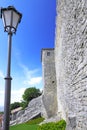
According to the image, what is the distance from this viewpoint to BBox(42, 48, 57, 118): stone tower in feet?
90.1

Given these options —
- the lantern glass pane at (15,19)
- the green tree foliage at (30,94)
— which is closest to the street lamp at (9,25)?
the lantern glass pane at (15,19)

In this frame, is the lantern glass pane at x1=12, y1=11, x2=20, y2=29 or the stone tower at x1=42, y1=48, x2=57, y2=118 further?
the stone tower at x1=42, y1=48, x2=57, y2=118

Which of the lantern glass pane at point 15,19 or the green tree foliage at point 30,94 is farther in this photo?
the green tree foliage at point 30,94

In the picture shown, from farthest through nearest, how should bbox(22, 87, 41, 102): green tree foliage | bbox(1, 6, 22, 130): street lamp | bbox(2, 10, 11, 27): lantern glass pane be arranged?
1. bbox(22, 87, 41, 102): green tree foliage
2. bbox(2, 10, 11, 27): lantern glass pane
3. bbox(1, 6, 22, 130): street lamp

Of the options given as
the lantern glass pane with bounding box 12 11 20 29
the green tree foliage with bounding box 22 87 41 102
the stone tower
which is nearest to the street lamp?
the lantern glass pane with bounding box 12 11 20 29

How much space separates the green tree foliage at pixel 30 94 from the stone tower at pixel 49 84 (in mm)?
23030

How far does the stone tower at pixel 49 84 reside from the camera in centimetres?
2745

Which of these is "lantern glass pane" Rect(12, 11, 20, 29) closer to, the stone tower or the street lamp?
the street lamp

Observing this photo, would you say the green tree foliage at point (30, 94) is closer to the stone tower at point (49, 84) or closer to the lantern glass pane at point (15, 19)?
the stone tower at point (49, 84)

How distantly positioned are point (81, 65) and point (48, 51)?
80.0ft

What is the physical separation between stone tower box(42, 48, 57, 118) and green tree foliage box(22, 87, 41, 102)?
75.6 feet

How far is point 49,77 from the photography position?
2827 centimetres

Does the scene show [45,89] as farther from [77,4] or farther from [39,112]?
[77,4]

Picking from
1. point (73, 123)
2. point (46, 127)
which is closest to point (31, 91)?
point (46, 127)
